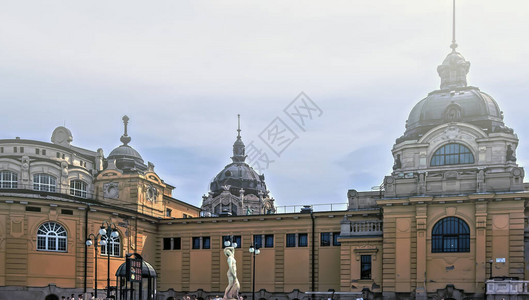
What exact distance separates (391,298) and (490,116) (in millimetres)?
17962

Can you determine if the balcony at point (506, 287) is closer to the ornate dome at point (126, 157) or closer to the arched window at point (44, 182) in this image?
the ornate dome at point (126, 157)

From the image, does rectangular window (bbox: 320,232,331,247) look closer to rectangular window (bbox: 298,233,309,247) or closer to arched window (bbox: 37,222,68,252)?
rectangular window (bbox: 298,233,309,247)

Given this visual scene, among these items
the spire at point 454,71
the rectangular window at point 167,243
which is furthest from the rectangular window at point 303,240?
the spire at point 454,71

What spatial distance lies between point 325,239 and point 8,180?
1148 inches

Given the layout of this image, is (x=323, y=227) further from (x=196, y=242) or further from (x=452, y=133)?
(x=452, y=133)

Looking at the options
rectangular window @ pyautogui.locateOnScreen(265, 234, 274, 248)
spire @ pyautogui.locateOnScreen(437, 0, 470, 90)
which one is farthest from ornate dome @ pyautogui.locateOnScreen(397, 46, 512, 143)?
rectangular window @ pyautogui.locateOnScreen(265, 234, 274, 248)

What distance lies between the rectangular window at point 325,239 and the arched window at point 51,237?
22307 mm

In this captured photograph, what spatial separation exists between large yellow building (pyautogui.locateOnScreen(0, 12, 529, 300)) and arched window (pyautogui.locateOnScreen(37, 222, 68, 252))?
3.9 inches

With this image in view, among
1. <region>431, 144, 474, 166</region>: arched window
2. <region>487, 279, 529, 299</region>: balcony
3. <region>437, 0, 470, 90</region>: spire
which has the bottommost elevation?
<region>487, 279, 529, 299</region>: balcony

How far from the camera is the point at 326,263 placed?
57.5 metres

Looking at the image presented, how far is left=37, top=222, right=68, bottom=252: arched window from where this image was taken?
52750mm

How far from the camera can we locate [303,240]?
59.4 m

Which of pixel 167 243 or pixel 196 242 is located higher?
pixel 196 242

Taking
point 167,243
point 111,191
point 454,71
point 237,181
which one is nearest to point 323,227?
point 167,243
